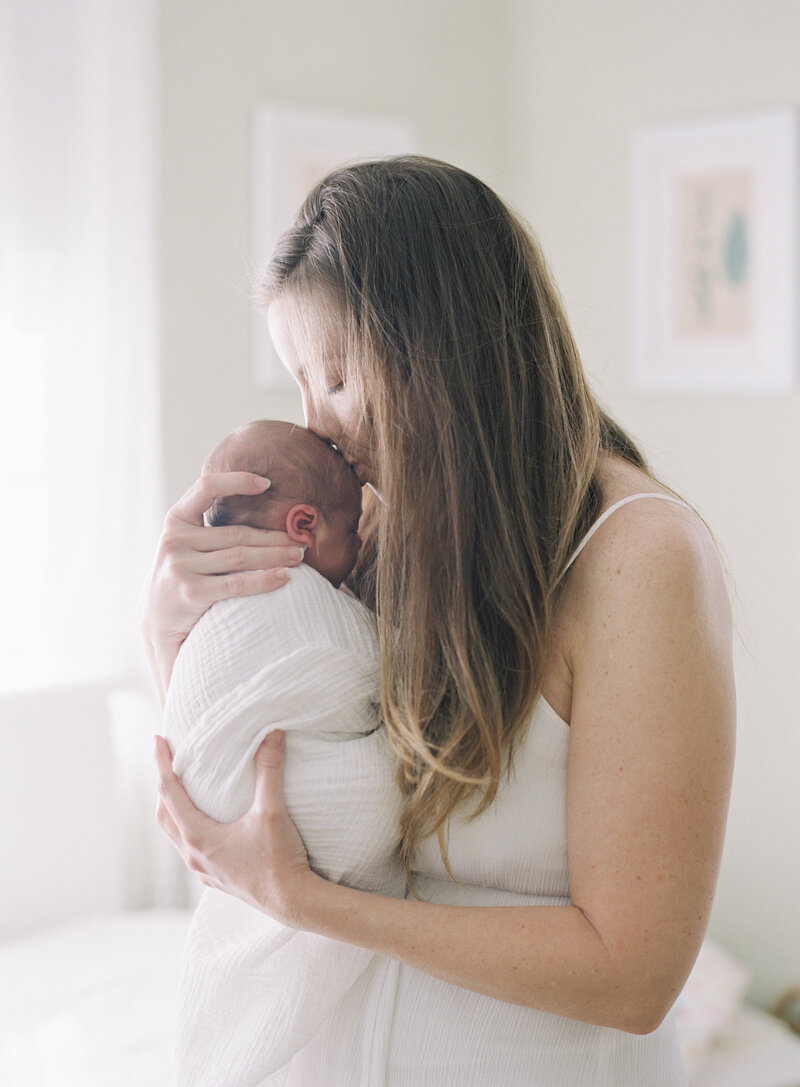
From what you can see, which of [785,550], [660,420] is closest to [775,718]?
[785,550]

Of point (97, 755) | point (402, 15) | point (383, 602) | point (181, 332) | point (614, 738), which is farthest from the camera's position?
point (402, 15)

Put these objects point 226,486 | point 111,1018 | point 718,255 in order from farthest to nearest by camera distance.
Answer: point 718,255, point 111,1018, point 226,486

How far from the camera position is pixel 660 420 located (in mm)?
2943

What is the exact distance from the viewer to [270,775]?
0.97 m

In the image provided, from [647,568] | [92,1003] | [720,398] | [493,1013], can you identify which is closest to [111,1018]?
[92,1003]

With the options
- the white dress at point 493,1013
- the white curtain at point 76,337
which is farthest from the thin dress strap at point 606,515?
the white curtain at point 76,337

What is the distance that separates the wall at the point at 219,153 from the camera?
2.78 metres

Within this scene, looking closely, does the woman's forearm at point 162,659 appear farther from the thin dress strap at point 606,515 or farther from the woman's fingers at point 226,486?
the thin dress strap at point 606,515

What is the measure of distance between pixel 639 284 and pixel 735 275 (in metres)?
0.31

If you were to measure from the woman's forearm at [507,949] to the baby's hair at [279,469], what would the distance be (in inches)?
15.7

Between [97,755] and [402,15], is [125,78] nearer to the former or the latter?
[402,15]

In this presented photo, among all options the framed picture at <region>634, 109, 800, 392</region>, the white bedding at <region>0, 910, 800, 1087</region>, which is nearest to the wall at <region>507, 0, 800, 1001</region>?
the framed picture at <region>634, 109, 800, 392</region>

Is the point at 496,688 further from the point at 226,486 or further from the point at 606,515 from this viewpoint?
the point at 226,486

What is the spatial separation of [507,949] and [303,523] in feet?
1.62
